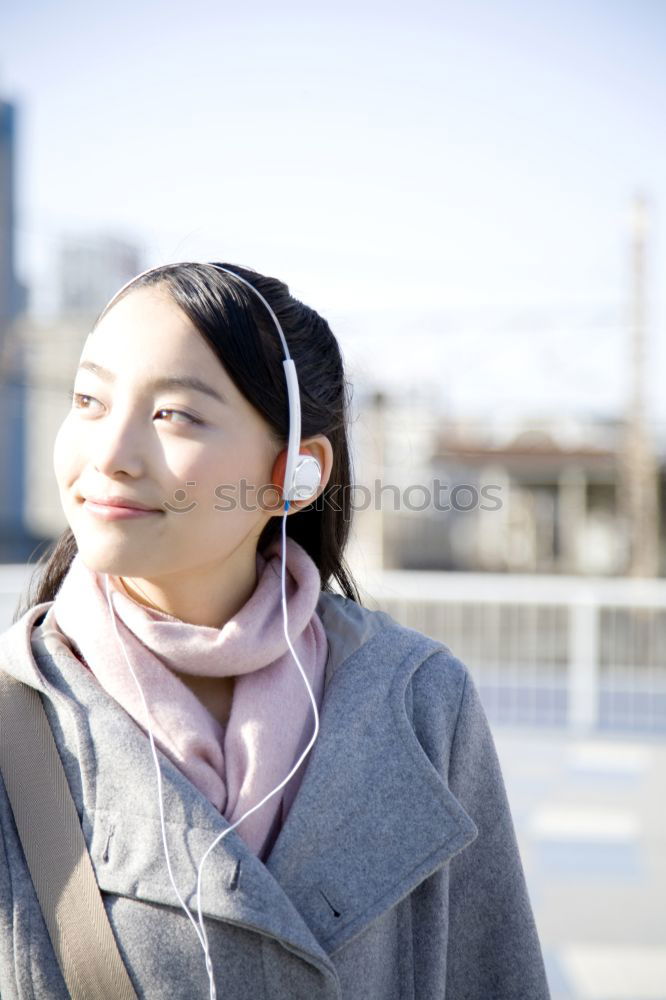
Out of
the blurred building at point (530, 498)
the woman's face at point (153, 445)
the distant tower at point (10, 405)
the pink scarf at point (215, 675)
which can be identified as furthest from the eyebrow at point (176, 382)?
the blurred building at point (530, 498)

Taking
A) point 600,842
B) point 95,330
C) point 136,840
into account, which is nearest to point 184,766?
point 136,840

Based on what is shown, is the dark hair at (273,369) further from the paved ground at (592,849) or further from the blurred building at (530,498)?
the blurred building at (530,498)

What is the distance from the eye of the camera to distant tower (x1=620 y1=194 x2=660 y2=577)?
15.5m

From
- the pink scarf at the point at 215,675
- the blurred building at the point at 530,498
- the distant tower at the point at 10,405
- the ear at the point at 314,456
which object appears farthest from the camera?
the blurred building at the point at 530,498

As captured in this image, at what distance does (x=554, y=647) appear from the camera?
6.90 m

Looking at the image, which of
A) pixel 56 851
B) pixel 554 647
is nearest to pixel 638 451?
pixel 554 647

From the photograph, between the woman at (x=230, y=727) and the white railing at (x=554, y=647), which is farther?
the white railing at (x=554, y=647)

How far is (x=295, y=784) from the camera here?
137 cm

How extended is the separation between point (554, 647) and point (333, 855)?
584cm

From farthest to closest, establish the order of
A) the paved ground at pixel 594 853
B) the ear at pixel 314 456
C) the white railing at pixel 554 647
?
the white railing at pixel 554 647 → the paved ground at pixel 594 853 → the ear at pixel 314 456

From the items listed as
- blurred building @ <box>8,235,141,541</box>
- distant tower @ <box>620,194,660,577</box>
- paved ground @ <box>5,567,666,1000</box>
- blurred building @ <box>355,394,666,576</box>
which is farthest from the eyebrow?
blurred building @ <box>355,394,666,576</box>

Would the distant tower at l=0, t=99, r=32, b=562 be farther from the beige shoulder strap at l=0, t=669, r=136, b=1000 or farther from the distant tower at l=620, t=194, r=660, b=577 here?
the beige shoulder strap at l=0, t=669, r=136, b=1000

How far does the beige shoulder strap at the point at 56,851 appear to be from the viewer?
3.89ft

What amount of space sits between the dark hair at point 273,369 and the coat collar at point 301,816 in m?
0.25
